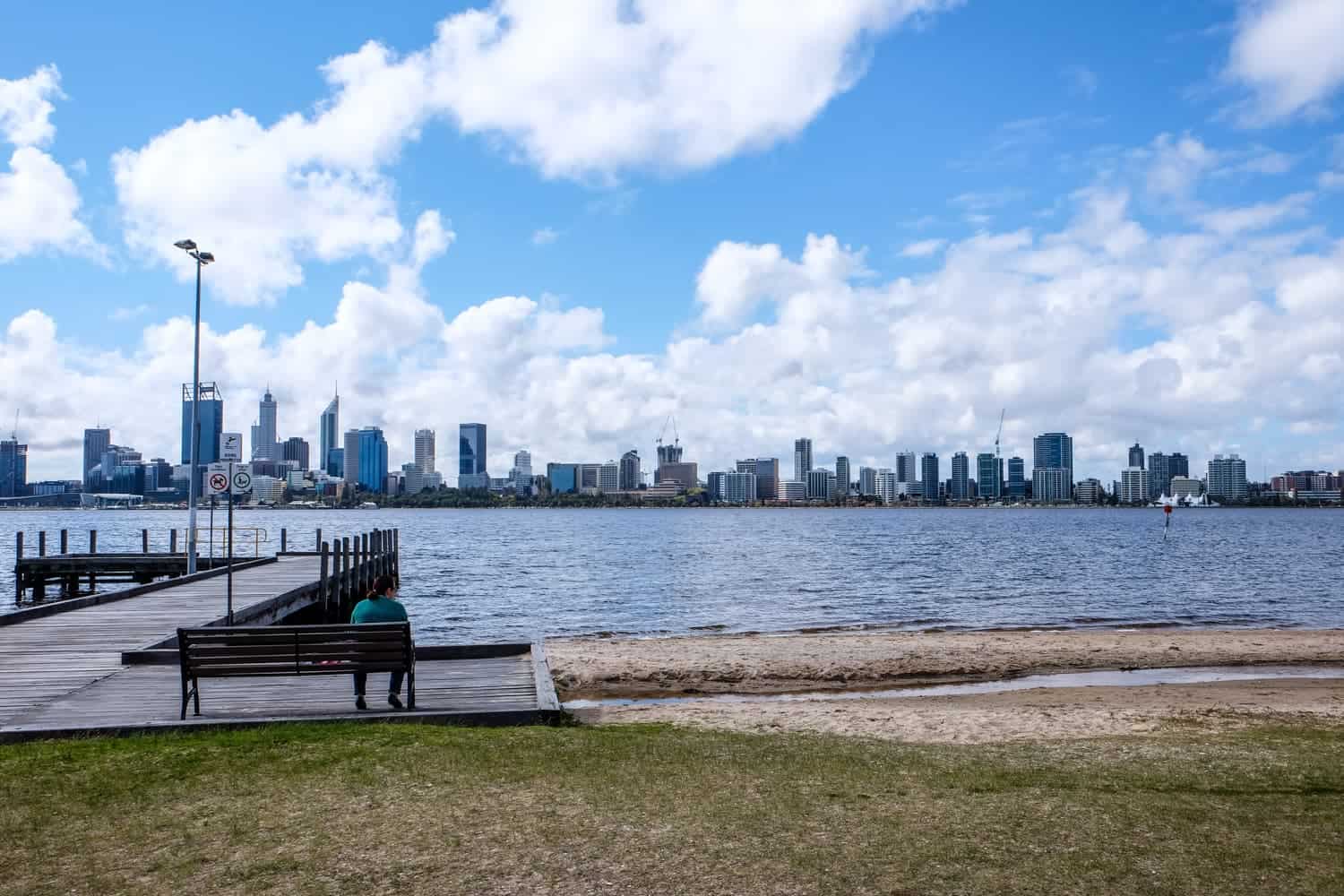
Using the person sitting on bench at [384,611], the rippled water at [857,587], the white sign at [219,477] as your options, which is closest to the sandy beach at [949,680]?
the person sitting on bench at [384,611]

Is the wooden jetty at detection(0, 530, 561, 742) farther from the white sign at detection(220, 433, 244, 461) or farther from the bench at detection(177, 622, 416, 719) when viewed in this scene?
the white sign at detection(220, 433, 244, 461)

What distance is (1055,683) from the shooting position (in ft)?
70.4

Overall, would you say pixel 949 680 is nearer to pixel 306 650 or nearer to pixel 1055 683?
pixel 1055 683

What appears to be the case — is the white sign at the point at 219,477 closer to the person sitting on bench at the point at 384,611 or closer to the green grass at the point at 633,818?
the person sitting on bench at the point at 384,611

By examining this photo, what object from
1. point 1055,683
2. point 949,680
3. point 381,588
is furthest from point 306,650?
point 1055,683

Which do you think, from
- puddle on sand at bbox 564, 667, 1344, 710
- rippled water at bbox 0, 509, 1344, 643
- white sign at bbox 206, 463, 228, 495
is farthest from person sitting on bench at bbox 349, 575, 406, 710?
rippled water at bbox 0, 509, 1344, 643

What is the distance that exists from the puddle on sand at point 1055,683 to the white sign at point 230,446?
7433 mm

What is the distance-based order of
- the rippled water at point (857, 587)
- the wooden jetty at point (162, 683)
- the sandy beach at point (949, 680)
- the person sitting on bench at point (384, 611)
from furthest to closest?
the rippled water at point (857, 587) < the sandy beach at point (949, 680) < the person sitting on bench at point (384, 611) < the wooden jetty at point (162, 683)

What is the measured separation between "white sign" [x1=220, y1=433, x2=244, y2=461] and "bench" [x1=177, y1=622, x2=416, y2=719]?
26.0 ft

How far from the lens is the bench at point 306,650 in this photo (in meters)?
10.9

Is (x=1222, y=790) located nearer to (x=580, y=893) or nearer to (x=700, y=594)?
(x=580, y=893)

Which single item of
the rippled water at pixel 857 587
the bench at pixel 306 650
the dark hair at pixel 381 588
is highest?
the dark hair at pixel 381 588

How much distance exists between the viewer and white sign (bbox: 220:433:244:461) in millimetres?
18312

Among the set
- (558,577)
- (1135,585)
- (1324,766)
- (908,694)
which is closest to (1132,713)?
(908,694)
